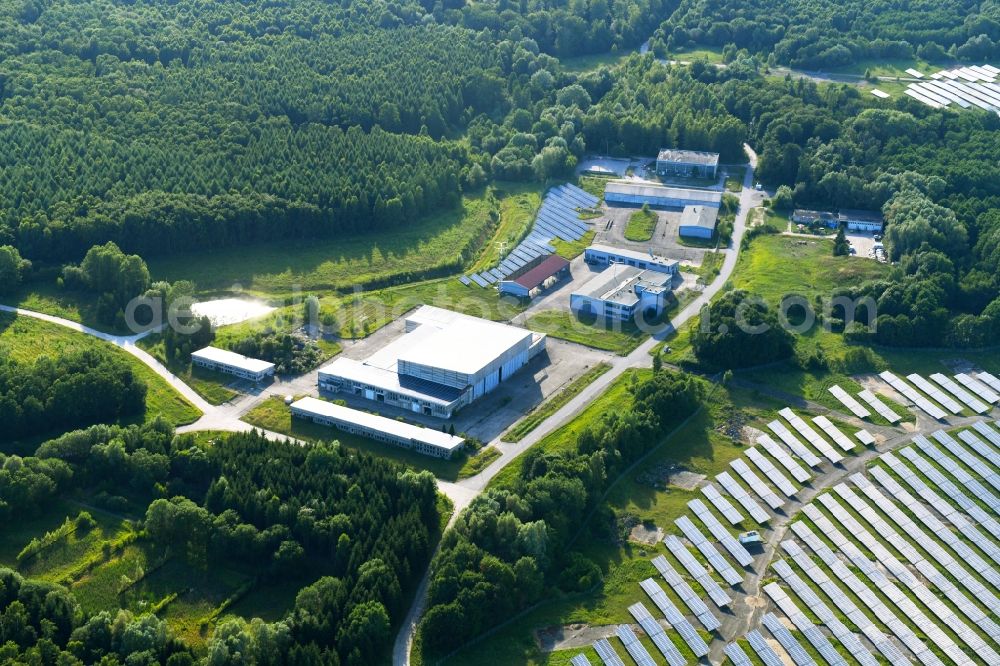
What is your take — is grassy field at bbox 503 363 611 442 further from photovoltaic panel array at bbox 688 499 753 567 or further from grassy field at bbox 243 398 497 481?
photovoltaic panel array at bbox 688 499 753 567

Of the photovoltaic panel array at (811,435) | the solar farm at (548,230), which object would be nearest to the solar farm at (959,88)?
the solar farm at (548,230)

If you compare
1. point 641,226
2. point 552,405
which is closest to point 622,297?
point 552,405

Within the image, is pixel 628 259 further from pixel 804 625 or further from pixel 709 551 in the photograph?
pixel 804 625

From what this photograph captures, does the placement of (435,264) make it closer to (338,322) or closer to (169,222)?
(338,322)

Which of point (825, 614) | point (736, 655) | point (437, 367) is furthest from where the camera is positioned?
point (437, 367)

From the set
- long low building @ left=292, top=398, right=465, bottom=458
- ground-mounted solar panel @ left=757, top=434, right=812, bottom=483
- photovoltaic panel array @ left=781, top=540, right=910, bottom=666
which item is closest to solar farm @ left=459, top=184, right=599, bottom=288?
long low building @ left=292, top=398, right=465, bottom=458

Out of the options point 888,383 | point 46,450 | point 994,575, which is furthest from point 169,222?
point 994,575
